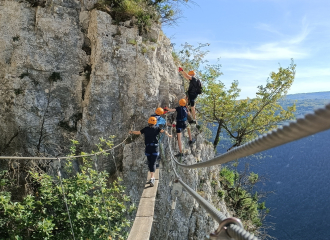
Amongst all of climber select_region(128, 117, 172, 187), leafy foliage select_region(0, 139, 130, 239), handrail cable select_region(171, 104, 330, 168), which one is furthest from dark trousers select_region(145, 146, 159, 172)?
handrail cable select_region(171, 104, 330, 168)

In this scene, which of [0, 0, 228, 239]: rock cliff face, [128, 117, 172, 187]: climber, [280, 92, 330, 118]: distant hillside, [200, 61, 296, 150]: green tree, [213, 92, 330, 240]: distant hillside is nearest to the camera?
[280, 92, 330, 118]: distant hillside

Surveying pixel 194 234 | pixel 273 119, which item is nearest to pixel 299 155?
pixel 273 119

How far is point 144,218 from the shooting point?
5.62 meters

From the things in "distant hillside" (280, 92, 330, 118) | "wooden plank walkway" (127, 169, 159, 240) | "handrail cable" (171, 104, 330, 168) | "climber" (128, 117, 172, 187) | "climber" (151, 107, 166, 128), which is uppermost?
"distant hillside" (280, 92, 330, 118)

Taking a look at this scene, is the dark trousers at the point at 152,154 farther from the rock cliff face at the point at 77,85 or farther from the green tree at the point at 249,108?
the green tree at the point at 249,108

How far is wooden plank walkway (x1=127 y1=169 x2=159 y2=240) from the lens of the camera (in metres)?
5.00

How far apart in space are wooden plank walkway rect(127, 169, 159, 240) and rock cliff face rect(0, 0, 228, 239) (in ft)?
7.15

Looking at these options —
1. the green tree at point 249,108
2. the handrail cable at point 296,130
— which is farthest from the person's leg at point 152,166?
the green tree at point 249,108

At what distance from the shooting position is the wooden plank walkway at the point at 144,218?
5000 mm

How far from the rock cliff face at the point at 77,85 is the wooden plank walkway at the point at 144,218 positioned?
2.18 meters

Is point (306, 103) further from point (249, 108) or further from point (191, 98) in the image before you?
point (191, 98)

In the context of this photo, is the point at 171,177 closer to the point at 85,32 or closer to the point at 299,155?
the point at 85,32

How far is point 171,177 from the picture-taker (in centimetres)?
920

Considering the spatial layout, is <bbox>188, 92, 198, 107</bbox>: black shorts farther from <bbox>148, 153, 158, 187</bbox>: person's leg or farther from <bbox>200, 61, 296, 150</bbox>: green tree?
<bbox>200, 61, 296, 150</bbox>: green tree
